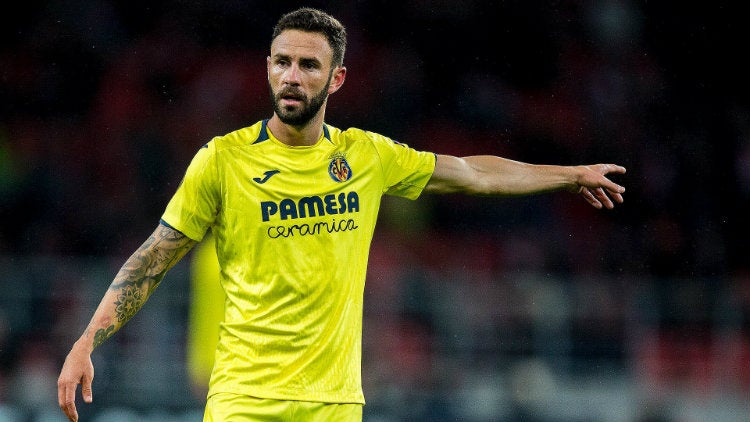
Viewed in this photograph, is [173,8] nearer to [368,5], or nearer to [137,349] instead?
[368,5]

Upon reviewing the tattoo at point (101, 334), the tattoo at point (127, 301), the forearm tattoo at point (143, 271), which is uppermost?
the forearm tattoo at point (143, 271)

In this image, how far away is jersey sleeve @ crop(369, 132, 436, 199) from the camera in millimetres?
4602

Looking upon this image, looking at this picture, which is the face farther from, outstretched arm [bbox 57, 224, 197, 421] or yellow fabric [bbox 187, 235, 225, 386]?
yellow fabric [bbox 187, 235, 225, 386]

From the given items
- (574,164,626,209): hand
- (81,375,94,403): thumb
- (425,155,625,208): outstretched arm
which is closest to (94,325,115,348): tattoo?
(81,375,94,403): thumb

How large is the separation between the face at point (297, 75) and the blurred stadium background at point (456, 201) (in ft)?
14.7

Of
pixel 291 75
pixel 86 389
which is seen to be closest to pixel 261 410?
pixel 86 389

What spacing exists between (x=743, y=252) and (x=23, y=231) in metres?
6.74

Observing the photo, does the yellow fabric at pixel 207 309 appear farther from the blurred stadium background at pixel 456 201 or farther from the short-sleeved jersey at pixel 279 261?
the short-sleeved jersey at pixel 279 261

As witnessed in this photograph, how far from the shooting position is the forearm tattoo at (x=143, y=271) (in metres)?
4.16

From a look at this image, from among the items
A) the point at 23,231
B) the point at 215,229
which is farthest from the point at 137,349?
the point at 215,229

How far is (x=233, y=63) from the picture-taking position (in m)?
12.5

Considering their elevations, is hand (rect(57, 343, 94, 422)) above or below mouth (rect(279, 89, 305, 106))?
below

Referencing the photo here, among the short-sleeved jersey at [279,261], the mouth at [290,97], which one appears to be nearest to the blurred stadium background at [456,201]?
the short-sleeved jersey at [279,261]

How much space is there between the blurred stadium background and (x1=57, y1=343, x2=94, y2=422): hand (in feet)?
14.9
